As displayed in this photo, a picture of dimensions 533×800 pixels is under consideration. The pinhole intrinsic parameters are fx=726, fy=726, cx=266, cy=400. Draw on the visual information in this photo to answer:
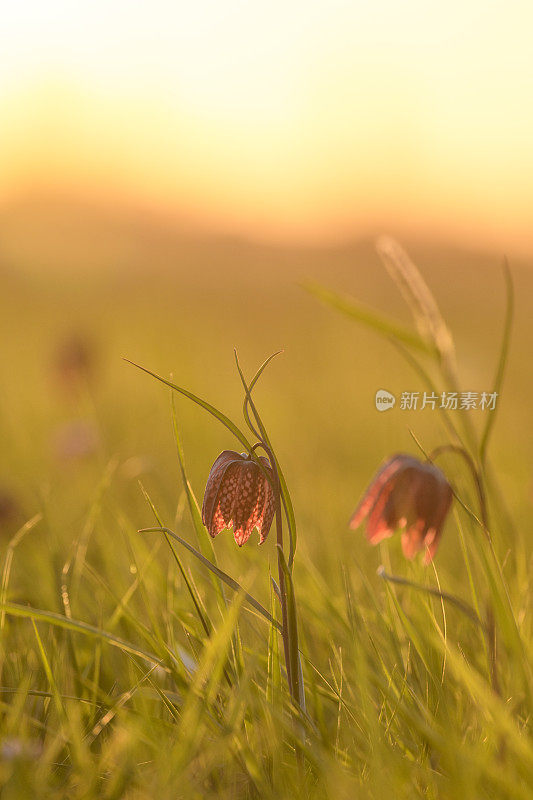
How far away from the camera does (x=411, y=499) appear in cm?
117

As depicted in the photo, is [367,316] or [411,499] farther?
[411,499]

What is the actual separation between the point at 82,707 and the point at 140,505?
5.59ft

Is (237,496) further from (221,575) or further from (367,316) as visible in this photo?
(367,316)

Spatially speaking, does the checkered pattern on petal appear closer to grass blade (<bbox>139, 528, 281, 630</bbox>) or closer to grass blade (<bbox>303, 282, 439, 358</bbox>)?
grass blade (<bbox>139, 528, 281, 630</bbox>)

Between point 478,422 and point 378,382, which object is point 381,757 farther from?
point 378,382

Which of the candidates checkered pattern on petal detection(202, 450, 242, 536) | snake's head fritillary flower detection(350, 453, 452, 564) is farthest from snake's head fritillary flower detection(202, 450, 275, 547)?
snake's head fritillary flower detection(350, 453, 452, 564)

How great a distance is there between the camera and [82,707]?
4.13ft

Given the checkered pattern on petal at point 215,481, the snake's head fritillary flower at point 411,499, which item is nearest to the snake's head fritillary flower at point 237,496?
the checkered pattern on petal at point 215,481

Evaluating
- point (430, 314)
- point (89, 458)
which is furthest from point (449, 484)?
point (89, 458)

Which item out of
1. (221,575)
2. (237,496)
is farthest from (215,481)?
(221,575)

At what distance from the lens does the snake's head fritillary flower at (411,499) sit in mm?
1157

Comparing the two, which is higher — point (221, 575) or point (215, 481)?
point (215, 481)

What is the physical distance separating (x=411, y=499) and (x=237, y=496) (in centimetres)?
28

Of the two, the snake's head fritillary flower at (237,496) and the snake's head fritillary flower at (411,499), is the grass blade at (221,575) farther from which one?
the snake's head fritillary flower at (411,499)
